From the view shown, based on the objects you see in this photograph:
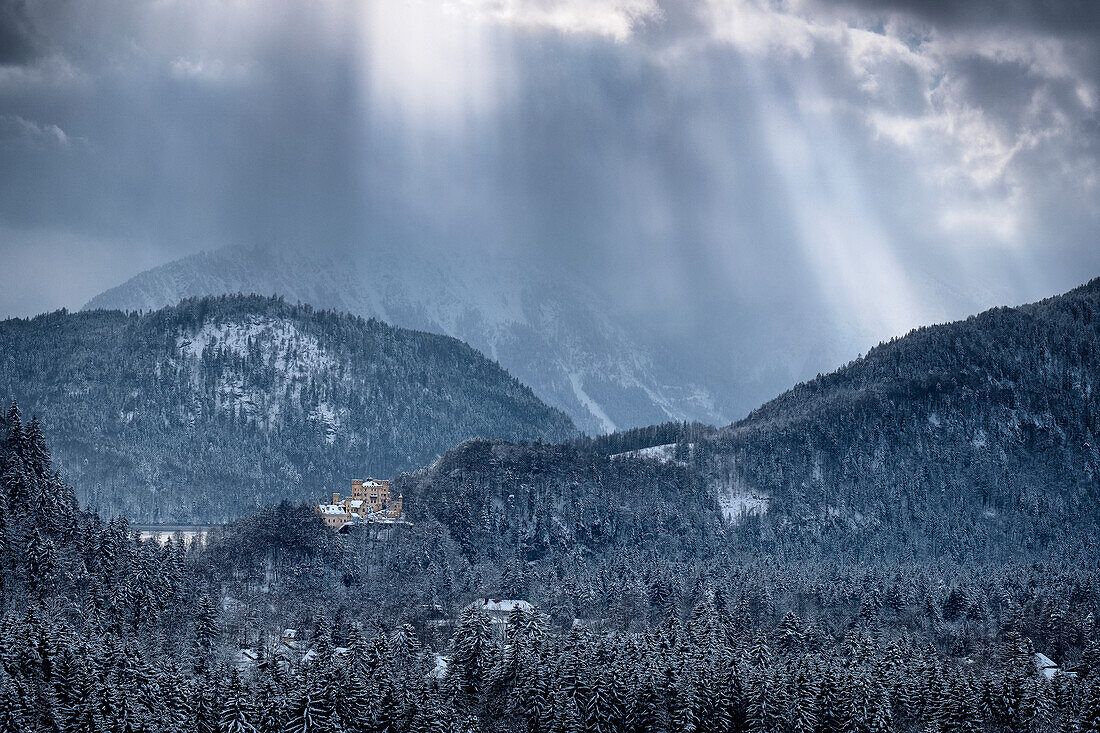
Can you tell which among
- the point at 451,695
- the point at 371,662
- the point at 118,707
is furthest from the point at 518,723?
the point at 118,707

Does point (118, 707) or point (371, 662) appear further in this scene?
point (371, 662)

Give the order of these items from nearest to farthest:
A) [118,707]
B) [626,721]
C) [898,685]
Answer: [118,707] < [626,721] < [898,685]

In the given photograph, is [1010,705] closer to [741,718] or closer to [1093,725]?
[1093,725]

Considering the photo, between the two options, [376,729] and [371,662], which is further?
[371,662]

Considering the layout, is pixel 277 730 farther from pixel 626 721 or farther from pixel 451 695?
pixel 626 721

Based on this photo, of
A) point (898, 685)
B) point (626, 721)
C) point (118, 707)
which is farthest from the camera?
point (898, 685)

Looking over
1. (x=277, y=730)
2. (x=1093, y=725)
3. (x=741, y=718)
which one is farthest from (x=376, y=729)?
(x=1093, y=725)

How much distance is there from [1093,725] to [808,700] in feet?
120

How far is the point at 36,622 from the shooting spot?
19062 centimetres

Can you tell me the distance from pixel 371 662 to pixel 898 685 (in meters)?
75.3

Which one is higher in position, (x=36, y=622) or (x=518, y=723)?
(x=36, y=622)

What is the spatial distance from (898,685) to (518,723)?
55360mm

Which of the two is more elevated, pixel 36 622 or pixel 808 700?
pixel 36 622

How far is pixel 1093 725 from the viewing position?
181 meters
